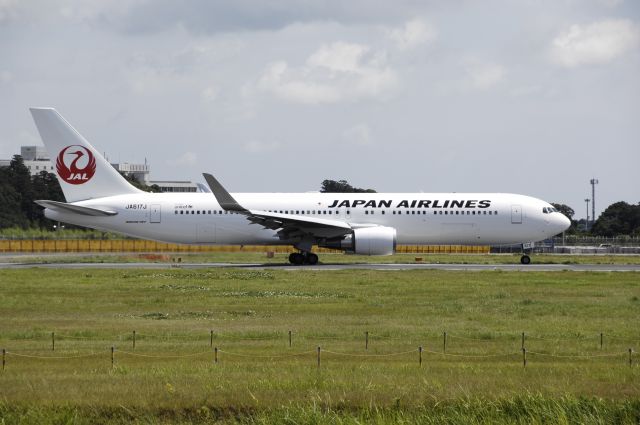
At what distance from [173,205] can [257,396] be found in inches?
1633

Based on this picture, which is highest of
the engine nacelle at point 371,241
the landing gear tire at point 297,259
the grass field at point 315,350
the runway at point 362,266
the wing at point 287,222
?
the wing at point 287,222

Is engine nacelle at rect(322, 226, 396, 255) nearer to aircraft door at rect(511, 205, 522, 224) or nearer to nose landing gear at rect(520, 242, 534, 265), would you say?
aircraft door at rect(511, 205, 522, 224)

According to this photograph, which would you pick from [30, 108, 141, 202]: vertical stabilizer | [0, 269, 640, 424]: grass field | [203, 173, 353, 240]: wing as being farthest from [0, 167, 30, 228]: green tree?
[0, 269, 640, 424]: grass field

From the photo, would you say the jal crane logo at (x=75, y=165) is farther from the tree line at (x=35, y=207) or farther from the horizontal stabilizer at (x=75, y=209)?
the tree line at (x=35, y=207)

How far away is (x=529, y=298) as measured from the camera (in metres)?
39.0

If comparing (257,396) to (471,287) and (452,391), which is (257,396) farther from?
(471,287)

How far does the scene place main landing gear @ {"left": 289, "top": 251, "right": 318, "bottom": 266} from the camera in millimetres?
58875

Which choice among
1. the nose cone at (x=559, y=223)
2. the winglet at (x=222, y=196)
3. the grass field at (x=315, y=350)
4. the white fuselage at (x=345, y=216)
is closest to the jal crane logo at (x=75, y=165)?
the white fuselage at (x=345, y=216)

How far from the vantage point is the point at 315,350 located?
81.4ft

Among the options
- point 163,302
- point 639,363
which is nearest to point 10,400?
point 639,363

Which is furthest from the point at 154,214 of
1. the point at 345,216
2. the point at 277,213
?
the point at 345,216

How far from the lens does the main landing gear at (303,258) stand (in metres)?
58.9

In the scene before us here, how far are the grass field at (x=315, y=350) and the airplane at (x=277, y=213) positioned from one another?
10533 millimetres

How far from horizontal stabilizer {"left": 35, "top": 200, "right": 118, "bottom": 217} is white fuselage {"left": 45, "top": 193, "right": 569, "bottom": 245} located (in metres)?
0.31
